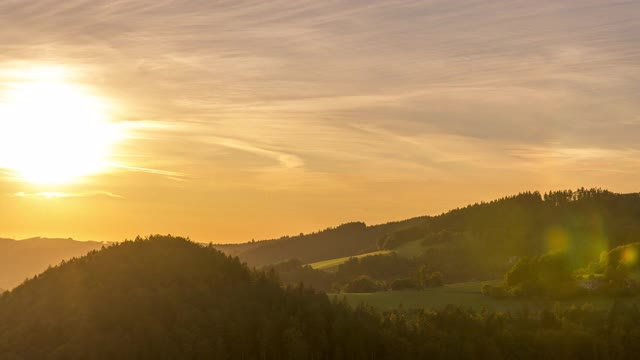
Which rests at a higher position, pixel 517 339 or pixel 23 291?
pixel 23 291

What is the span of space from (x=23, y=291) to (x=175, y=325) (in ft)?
98.5

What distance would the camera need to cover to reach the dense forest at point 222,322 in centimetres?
14900

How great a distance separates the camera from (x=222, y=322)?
155875 millimetres

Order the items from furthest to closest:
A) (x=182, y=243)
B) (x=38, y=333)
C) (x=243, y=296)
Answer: (x=182, y=243) → (x=243, y=296) → (x=38, y=333)

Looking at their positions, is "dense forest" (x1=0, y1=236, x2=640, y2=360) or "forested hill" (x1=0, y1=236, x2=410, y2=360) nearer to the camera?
"forested hill" (x1=0, y1=236, x2=410, y2=360)

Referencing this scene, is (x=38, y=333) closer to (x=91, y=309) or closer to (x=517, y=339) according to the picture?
(x=91, y=309)

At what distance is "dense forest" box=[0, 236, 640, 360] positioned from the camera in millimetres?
149000

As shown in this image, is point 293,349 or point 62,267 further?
point 62,267

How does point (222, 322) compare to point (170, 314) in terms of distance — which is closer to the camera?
point (222, 322)

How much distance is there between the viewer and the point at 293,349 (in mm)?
157750

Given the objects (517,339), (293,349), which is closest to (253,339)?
(293,349)

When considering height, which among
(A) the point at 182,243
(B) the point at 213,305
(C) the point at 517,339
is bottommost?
(C) the point at 517,339

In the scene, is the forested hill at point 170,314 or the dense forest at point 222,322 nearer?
the forested hill at point 170,314

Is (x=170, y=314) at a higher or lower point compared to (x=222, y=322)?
higher
